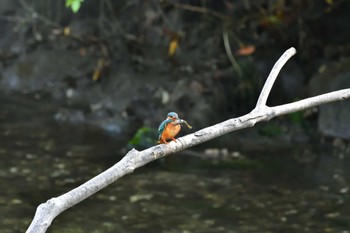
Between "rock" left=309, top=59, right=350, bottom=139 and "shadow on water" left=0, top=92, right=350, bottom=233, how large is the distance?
0.33m

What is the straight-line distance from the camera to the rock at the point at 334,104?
7.61m

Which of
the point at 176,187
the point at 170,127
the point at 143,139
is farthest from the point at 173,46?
the point at 170,127

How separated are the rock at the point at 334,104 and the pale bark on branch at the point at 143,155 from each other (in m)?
4.83

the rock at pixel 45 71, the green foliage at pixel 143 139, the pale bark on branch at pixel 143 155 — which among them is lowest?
the pale bark on branch at pixel 143 155

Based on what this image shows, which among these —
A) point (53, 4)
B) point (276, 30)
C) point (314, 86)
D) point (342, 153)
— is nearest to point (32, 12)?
point (53, 4)

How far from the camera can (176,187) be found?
6102 mm

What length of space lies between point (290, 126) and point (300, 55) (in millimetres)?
923

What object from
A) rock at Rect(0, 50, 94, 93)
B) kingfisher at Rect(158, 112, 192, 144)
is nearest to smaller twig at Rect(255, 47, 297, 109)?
kingfisher at Rect(158, 112, 192, 144)

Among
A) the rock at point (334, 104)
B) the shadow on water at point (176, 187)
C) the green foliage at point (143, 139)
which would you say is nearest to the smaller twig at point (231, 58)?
the rock at point (334, 104)

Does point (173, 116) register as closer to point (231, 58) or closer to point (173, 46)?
point (231, 58)

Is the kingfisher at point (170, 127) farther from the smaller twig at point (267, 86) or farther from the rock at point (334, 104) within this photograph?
the rock at point (334, 104)

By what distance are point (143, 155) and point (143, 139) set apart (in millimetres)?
A: 4682

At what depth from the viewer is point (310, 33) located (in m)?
8.48

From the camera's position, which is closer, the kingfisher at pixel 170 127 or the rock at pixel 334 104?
the kingfisher at pixel 170 127
